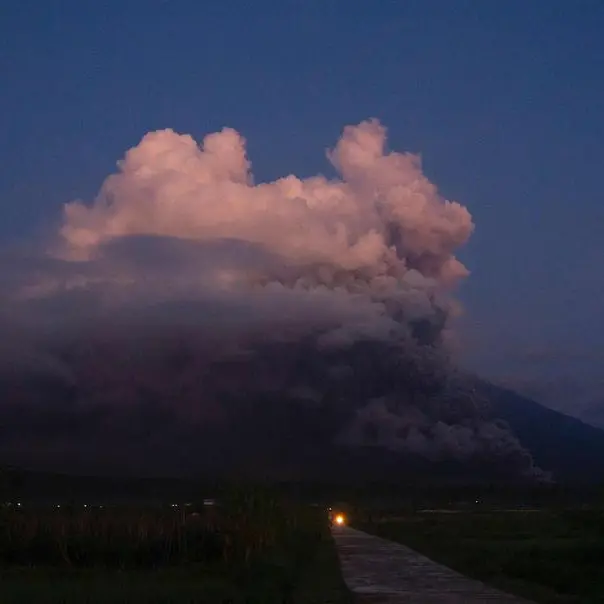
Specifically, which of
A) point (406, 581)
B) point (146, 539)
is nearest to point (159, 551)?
point (146, 539)

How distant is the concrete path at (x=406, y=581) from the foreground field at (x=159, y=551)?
3.29 ft

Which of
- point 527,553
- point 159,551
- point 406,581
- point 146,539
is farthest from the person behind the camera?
point 146,539

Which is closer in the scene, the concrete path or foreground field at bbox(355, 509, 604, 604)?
the concrete path

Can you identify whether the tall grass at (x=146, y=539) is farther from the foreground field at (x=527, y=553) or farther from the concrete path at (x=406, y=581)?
the foreground field at (x=527, y=553)

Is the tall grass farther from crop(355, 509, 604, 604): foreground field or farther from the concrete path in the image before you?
crop(355, 509, 604, 604): foreground field

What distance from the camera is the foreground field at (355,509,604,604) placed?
109 ft

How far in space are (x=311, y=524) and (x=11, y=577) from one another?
36479mm

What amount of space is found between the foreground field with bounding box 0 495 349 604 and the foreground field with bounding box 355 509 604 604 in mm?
5309

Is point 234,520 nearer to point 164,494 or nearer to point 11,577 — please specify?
point 11,577

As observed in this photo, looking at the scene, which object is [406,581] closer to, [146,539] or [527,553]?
[527,553]

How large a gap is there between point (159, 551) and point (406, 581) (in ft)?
58.9

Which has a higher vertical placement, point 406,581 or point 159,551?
point 159,551

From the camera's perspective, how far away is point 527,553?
148 ft

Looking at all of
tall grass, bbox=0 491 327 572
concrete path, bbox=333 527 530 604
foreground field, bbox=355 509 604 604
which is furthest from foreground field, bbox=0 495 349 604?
foreground field, bbox=355 509 604 604
